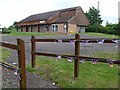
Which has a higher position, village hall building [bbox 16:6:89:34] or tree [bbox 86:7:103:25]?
tree [bbox 86:7:103:25]

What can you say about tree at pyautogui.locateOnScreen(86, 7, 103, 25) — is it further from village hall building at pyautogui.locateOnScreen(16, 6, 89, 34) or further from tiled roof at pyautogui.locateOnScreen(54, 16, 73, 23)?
tiled roof at pyautogui.locateOnScreen(54, 16, 73, 23)

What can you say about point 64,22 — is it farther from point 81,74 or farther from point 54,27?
point 81,74

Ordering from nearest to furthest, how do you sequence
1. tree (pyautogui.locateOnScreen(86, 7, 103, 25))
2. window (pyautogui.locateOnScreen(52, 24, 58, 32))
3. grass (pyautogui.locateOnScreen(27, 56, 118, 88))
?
1. grass (pyautogui.locateOnScreen(27, 56, 118, 88))
2. window (pyautogui.locateOnScreen(52, 24, 58, 32))
3. tree (pyautogui.locateOnScreen(86, 7, 103, 25))

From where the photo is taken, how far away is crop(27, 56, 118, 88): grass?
5.96m

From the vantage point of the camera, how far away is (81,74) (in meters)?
6.91

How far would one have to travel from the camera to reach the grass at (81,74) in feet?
19.5

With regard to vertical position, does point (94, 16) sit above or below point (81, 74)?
above

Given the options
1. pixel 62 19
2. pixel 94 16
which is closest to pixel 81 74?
pixel 62 19

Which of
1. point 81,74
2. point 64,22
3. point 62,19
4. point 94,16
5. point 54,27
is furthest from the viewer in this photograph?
point 94,16

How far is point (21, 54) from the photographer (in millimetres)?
4281

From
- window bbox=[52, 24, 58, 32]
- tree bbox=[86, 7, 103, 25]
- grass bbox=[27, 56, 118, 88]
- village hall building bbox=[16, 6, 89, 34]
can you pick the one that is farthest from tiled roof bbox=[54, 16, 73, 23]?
grass bbox=[27, 56, 118, 88]

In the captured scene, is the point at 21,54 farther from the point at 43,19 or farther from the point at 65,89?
the point at 43,19

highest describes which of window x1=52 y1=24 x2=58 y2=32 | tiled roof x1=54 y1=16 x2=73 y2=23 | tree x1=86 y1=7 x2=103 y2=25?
tree x1=86 y1=7 x2=103 y2=25

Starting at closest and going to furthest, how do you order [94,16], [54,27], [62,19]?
[62,19], [54,27], [94,16]
